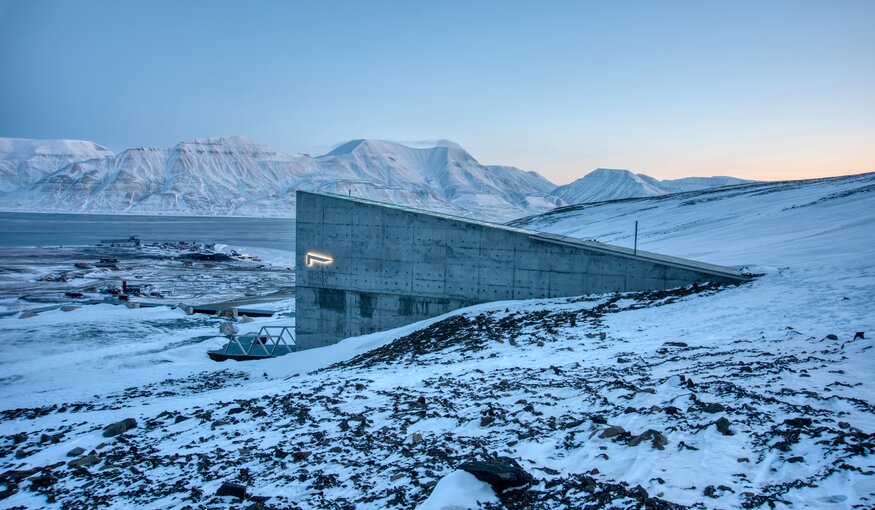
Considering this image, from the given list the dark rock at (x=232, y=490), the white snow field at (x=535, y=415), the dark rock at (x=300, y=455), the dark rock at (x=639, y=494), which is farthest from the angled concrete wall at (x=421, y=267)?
the dark rock at (x=232, y=490)

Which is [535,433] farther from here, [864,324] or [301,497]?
[864,324]

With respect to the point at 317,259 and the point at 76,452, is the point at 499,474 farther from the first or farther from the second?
the point at 317,259

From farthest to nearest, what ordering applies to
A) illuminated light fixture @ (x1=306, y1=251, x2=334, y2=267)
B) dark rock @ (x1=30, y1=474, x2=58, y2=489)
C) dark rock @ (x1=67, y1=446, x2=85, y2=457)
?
1. illuminated light fixture @ (x1=306, y1=251, x2=334, y2=267)
2. dark rock @ (x1=67, y1=446, x2=85, y2=457)
3. dark rock @ (x1=30, y1=474, x2=58, y2=489)

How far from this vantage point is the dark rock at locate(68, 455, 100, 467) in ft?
23.0

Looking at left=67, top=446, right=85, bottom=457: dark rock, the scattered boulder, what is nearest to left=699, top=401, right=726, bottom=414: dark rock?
left=67, top=446, right=85, bottom=457: dark rock

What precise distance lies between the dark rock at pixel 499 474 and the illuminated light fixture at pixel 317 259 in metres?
14.6

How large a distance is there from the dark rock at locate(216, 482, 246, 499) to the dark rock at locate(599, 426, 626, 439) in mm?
4332

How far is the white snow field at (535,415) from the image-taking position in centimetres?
486

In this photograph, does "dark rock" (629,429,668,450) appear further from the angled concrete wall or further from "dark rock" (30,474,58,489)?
the angled concrete wall

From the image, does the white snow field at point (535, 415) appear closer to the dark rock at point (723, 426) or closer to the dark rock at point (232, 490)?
the dark rock at point (723, 426)

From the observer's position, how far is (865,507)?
12.7 feet

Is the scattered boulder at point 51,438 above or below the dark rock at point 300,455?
below

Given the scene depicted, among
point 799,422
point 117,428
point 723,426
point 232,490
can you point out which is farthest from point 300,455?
point 799,422

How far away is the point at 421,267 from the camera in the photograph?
17.9 metres
